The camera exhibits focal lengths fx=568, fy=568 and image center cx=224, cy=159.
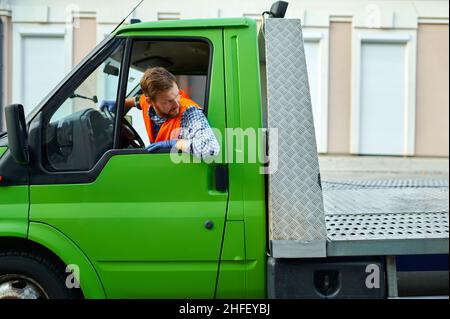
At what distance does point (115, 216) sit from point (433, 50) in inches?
463

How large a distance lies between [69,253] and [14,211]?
1.28ft

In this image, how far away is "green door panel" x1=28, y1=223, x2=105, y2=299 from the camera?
122 inches

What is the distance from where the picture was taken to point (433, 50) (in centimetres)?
1316

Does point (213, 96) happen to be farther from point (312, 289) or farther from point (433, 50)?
point (433, 50)

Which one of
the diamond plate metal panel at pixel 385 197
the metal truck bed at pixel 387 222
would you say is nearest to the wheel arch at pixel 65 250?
the metal truck bed at pixel 387 222

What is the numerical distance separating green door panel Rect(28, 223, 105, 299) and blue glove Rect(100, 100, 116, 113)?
0.75 meters

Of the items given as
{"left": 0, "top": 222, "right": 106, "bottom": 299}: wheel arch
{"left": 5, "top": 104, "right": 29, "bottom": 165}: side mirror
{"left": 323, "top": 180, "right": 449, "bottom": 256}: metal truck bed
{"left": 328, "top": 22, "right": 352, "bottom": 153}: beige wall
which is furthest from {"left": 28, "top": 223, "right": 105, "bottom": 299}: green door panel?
{"left": 328, "top": 22, "right": 352, "bottom": 153}: beige wall

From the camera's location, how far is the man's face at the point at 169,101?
3.25 metres

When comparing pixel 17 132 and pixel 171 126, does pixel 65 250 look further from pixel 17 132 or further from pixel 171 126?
pixel 171 126

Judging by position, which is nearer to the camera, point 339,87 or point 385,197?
point 385,197

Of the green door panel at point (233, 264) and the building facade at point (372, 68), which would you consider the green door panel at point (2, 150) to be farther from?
the building facade at point (372, 68)

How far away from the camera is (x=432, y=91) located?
43.6 ft

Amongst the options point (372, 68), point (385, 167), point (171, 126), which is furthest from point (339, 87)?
point (171, 126)

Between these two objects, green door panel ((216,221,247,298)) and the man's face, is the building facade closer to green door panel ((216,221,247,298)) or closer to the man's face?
the man's face
